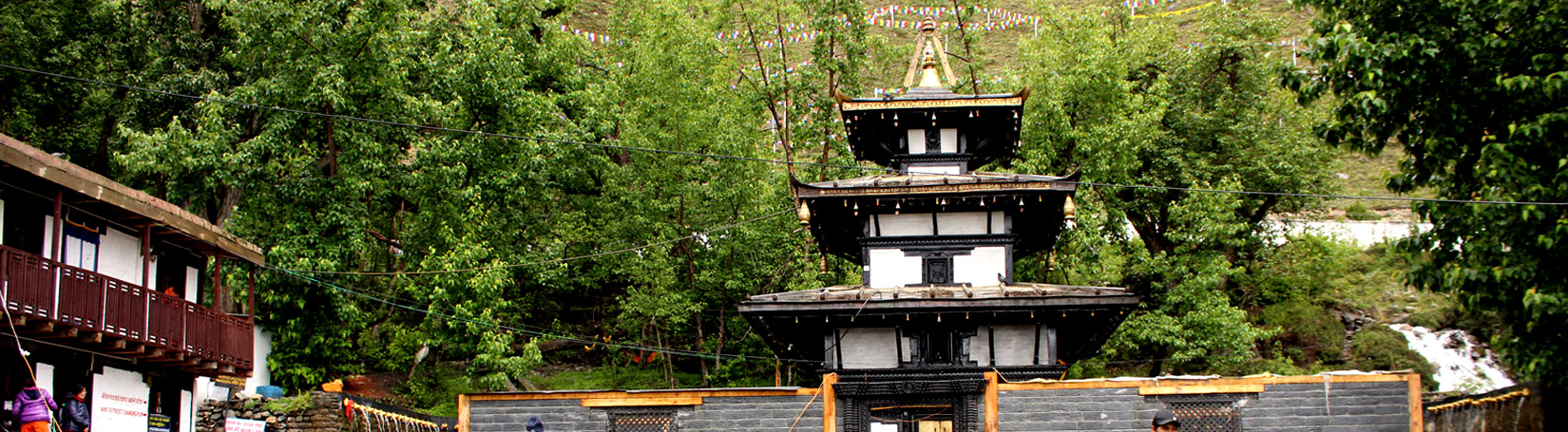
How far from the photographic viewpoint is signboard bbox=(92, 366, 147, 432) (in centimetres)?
2091

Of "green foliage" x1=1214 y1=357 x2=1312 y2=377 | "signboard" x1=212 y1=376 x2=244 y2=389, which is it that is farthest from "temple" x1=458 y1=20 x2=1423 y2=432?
"signboard" x1=212 y1=376 x2=244 y2=389

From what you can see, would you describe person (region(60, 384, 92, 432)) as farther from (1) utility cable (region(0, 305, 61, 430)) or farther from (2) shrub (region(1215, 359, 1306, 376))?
(2) shrub (region(1215, 359, 1306, 376))

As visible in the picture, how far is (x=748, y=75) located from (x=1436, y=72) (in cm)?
2493

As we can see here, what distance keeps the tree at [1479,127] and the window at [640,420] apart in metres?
10.7

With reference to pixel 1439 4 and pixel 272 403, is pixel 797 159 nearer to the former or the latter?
pixel 272 403

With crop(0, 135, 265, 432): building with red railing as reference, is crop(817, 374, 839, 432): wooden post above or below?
below

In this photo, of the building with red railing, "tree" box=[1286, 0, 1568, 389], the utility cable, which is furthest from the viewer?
the building with red railing

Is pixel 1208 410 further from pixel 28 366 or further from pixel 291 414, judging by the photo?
pixel 291 414

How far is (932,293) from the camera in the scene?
67.1 ft

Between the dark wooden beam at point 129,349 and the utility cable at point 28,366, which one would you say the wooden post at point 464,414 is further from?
the dark wooden beam at point 129,349

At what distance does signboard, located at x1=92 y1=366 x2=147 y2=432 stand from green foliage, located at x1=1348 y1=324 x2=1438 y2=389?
3059 centimetres

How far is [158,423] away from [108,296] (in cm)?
428

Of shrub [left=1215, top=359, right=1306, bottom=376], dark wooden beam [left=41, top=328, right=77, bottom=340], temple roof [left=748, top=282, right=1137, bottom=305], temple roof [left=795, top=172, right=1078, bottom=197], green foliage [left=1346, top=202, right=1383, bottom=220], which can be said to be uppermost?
green foliage [left=1346, top=202, right=1383, bottom=220]

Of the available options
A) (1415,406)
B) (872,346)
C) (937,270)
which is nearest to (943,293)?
(872,346)
